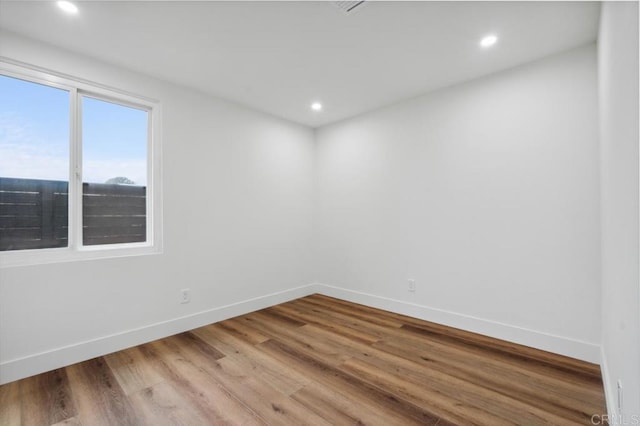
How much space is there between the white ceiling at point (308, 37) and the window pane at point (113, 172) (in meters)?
0.49

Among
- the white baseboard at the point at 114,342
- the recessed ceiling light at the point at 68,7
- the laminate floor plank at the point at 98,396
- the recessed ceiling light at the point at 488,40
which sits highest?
the recessed ceiling light at the point at 68,7

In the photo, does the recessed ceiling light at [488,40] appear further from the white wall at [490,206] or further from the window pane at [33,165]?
the window pane at [33,165]

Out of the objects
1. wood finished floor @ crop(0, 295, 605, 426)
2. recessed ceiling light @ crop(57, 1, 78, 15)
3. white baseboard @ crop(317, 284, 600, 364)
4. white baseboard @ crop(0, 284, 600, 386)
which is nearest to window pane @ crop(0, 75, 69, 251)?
recessed ceiling light @ crop(57, 1, 78, 15)

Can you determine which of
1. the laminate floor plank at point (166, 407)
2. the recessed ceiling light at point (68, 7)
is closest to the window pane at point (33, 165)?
the recessed ceiling light at point (68, 7)

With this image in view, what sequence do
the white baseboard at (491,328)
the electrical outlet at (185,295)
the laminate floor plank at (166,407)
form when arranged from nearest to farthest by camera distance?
the laminate floor plank at (166,407) → the white baseboard at (491,328) → the electrical outlet at (185,295)

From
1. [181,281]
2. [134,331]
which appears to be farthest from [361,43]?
[134,331]

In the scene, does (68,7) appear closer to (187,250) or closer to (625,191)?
(187,250)

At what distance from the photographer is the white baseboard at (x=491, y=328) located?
2.35m

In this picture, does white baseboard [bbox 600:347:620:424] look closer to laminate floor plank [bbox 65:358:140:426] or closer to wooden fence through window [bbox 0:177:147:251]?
laminate floor plank [bbox 65:358:140:426]

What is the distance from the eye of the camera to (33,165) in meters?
→ 2.31

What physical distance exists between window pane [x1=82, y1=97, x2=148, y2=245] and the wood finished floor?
1131 mm

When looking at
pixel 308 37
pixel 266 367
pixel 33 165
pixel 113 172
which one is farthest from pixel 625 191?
pixel 33 165

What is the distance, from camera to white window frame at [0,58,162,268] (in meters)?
2.25

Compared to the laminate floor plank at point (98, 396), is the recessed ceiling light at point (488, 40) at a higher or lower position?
higher
